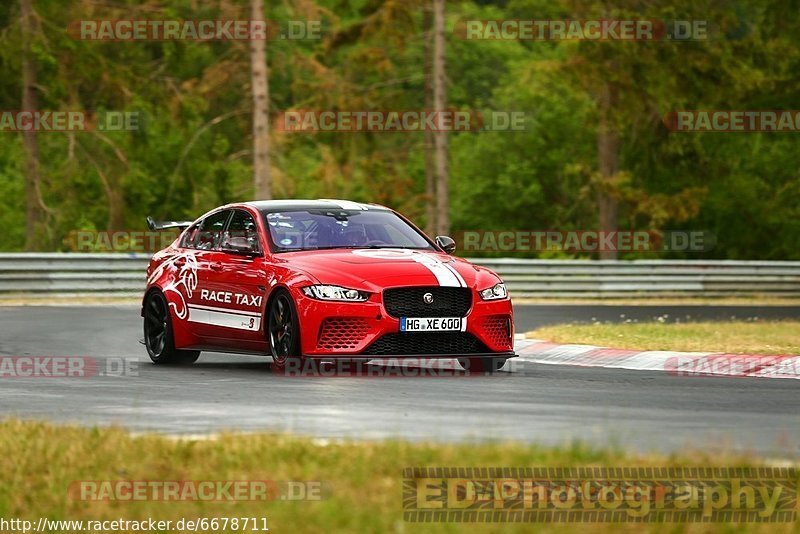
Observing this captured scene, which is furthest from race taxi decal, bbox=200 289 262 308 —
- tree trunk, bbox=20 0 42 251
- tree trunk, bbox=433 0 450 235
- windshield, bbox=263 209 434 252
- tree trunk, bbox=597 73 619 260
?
tree trunk, bbox=597 73 619 260

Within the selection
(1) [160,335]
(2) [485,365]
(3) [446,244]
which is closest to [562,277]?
(3) [446,244]

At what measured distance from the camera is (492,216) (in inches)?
2285

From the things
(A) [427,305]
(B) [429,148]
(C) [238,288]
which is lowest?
(A) [427,305]

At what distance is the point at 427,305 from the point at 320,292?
92 centimetres

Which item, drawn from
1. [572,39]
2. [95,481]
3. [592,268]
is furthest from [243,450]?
[572,39]

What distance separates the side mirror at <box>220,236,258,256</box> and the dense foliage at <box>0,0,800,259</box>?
21889mm

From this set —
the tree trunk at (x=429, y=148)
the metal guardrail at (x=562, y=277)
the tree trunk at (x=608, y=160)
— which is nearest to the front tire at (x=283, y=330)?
the metal guardrail at (x=562, y=277)

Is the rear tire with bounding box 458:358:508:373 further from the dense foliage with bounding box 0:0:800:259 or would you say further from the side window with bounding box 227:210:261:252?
the dense foliage with bounding box 0:0:800:259

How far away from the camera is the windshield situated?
15.6 meters

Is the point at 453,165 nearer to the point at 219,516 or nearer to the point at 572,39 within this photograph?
the point at 572,39

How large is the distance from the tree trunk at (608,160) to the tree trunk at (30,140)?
15.1 meters

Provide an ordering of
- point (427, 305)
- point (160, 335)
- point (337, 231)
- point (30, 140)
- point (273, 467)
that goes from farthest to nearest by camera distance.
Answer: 1. point (30, 140)
2. point (160, 335)
3. point (337, 231)
4. point (427, 305)
5. point (273, 467)

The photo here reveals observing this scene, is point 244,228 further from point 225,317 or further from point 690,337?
point 690,337

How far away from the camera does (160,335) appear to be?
16875 millimetres
